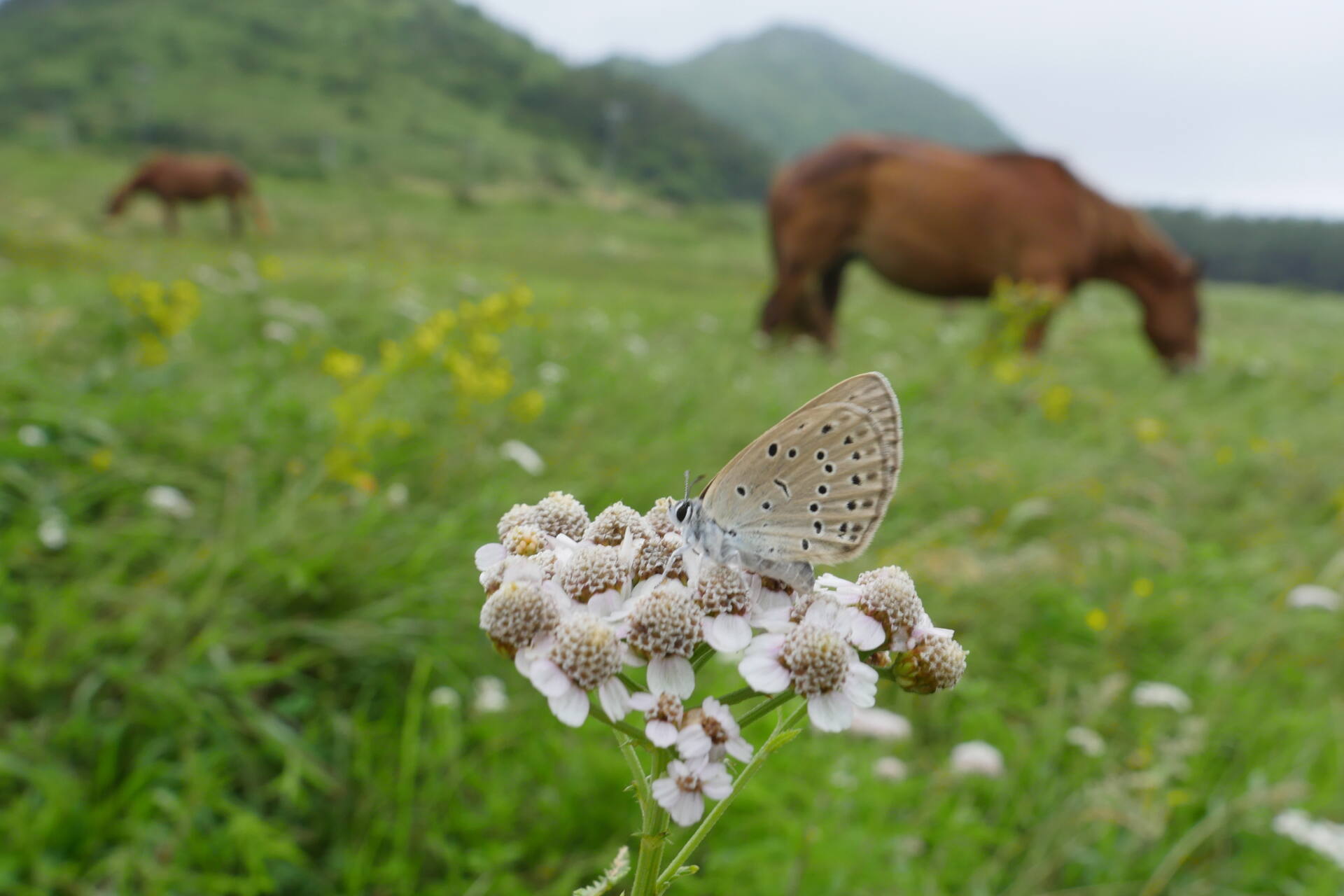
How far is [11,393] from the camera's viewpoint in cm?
362

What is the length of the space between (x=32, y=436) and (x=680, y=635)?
139 inches

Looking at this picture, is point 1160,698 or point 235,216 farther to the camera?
point 235,216

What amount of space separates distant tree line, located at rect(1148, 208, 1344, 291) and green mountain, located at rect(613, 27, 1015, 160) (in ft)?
131

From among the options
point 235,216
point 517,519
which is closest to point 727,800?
point 517,519

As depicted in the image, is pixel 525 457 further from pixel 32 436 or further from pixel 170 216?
pixel 170 216

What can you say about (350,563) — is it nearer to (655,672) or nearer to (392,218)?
(655,672)

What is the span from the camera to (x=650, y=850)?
0.61 meters

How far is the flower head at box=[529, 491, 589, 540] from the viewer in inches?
34.5

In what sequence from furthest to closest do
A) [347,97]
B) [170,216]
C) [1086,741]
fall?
[347,97]
[170,216]
[1086,741]

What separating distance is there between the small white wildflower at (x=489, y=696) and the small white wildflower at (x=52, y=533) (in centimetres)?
147

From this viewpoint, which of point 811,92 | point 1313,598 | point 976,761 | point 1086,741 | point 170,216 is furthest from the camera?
point 811,92

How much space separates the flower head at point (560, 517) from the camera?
875mm

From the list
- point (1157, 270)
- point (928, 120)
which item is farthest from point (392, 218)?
point (928, 120)

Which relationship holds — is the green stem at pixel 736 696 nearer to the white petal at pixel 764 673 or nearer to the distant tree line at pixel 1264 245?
the white petal at pixel 764 673
